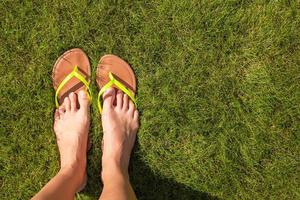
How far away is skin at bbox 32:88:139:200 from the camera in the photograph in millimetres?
2291

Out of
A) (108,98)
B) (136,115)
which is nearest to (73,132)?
(108,98)

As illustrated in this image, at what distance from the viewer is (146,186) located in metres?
2.49

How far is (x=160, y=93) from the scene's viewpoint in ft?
8.29

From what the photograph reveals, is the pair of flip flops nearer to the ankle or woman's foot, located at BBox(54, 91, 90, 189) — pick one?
woman's foot, located at BBox(54, 91, 90, 189)

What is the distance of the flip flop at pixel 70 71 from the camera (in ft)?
8.45

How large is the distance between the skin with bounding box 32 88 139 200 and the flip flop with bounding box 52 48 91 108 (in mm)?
70

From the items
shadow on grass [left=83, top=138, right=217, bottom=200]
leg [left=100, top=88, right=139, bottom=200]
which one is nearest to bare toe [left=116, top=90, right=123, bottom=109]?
leg [left=100, top=88, right=139, bottom=200]

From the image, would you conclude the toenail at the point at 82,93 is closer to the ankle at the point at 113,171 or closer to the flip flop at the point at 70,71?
the flip flop at the point at 70,71

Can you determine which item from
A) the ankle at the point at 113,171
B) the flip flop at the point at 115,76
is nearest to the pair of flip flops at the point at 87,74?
the flip flop at the point at 115,76

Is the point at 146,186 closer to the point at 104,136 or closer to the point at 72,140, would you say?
the point at 104,136

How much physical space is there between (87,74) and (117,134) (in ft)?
1.56

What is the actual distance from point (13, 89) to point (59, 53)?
1.30ft

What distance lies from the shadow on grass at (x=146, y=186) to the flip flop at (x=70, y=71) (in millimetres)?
548

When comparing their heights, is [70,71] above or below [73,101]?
above
